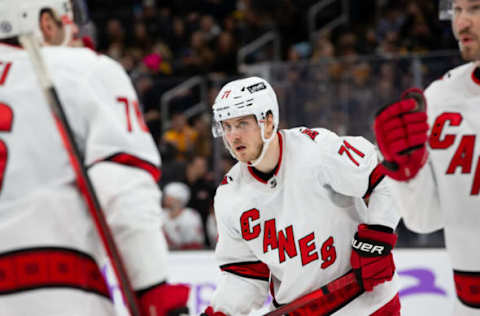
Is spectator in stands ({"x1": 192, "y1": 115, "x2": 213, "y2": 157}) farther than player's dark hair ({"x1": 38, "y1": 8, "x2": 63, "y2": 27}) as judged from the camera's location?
Yes

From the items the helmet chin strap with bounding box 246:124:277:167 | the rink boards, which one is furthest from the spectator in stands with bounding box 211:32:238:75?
the helmet chin strap with bounding box 246:124:277:167

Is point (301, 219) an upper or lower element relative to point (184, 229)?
upper

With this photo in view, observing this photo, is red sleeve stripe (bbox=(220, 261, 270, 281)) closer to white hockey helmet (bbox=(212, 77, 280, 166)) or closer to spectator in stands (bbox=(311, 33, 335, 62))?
white hockey helmet (bbox=(212, 77, 280, 166))

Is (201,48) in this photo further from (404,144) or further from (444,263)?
(404,144)

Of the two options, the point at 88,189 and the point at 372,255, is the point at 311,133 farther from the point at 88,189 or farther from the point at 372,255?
the point at 88,189

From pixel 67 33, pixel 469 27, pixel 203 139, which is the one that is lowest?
pixel 203 139

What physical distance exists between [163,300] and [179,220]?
4.04 m

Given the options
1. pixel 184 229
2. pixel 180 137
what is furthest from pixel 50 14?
pixel 180 137

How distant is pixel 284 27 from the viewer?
23.5 feet

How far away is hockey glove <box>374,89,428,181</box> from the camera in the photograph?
5.68ft

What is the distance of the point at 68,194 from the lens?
1.44 m

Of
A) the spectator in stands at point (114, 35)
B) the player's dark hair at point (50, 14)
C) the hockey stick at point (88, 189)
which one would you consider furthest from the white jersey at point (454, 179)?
the spectator in stands at point (114, 35)

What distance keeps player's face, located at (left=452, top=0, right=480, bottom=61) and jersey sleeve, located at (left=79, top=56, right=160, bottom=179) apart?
0.99 m

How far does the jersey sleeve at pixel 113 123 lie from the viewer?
1417 mm
